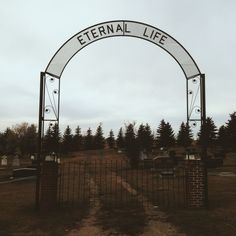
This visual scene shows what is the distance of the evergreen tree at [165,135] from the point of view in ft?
258

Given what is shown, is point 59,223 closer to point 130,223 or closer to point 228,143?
point 130,223

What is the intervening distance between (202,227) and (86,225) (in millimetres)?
2632

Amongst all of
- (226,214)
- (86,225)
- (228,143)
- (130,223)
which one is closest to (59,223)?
(86,225)

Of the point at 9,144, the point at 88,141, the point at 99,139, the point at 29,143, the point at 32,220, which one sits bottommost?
the point at 32,220

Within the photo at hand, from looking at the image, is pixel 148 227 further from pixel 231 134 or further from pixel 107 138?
pixel 107 138

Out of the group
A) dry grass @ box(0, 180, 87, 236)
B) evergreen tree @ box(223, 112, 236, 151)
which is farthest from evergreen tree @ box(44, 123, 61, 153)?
evergreen tree @ box(223, 112, 236, 151)

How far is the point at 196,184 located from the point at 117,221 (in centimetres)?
320

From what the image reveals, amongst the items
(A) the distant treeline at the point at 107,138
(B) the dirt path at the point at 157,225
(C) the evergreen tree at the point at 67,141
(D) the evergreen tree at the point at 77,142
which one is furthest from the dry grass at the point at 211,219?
(D) the evergreen tree at the point at 77,142

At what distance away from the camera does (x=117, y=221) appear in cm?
868

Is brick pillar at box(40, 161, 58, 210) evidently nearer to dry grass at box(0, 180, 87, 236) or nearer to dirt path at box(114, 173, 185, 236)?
dry grass at box(0, 180, 87, 236)

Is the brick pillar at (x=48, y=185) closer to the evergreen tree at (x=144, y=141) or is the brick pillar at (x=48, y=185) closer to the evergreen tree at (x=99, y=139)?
the evergreen tree at (x=144, y=141)

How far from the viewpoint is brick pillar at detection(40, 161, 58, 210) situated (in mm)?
10719

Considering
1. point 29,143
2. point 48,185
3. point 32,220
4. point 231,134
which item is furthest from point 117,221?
point 29,143

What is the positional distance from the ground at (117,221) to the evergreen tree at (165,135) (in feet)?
221
